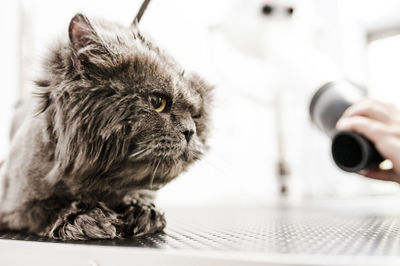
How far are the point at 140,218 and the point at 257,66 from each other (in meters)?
1.08

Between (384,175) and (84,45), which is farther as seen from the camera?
(384,175)

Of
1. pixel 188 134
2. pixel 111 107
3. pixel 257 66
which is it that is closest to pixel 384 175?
pixel 188 134

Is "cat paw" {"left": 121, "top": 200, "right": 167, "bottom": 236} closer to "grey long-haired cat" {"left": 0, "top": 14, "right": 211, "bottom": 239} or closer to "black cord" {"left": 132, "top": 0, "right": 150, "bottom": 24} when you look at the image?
"grey long-haired cat" {"left": 0, "top": 14, "right": 211, "bottom": 239}

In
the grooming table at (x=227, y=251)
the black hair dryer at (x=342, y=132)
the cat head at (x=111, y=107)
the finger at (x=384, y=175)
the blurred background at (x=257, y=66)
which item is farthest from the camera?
the blurred background at (x=257, y=66)

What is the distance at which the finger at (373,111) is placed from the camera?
71cm

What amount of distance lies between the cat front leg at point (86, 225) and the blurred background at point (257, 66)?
0.26 meters

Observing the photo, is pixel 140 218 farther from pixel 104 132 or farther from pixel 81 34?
pixel 81 34

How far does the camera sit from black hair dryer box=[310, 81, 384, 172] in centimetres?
66

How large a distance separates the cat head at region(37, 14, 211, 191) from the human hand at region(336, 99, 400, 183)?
371mm

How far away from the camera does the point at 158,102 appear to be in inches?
22.2

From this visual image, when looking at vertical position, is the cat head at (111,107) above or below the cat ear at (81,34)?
below

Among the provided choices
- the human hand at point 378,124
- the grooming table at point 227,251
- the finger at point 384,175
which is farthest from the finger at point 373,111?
the grooming table at point 227,251

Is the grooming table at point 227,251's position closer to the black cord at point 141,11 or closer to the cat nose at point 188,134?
the cat nose at point 188,134

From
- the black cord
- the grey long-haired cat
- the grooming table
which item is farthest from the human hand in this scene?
the black cord
